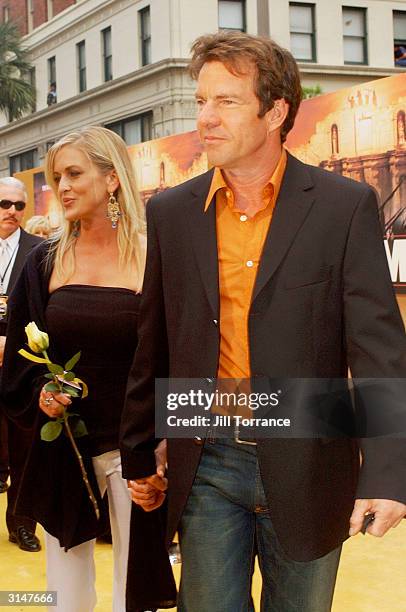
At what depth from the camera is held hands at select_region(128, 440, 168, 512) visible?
2.23m

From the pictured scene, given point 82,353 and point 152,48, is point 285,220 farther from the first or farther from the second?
point 152,48

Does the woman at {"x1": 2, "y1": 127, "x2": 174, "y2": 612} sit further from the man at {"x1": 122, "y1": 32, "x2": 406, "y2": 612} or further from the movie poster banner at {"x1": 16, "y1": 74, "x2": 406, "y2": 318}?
the movie poster banner at {"x1": 16, "y1": 74, "x2": 406, "y2": 318}

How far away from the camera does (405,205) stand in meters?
6.22

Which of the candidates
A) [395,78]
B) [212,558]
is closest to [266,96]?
[212,558]

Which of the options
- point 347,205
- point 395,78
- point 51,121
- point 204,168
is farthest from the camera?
point 51,121

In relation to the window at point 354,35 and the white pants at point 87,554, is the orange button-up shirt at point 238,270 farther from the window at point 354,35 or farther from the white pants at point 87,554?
the window at point 354,35

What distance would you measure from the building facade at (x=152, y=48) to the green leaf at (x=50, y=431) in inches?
769

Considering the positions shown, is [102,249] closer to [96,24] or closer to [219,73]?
[219,73]

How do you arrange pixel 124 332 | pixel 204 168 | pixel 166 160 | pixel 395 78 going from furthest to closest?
pixel 166 160 < pixel 204 168 < pixel 395 78 < pixel 124 332

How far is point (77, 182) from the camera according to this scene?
9.26ft

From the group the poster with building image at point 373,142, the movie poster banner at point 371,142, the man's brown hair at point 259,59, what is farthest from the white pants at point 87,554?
the movie poster banner at point 371,142

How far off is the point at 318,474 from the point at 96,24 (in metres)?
24.8

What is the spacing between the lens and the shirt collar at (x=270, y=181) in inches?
82.8

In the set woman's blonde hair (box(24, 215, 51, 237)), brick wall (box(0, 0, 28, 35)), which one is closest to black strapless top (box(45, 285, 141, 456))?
woman's blonde hair (box(24, 215, 51, 237))
